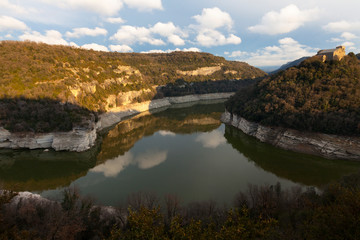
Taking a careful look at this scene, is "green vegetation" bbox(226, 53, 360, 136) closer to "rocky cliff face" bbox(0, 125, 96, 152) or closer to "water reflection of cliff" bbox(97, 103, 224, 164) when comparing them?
"water reflection of cliff" bbox(97, 103, 224, 164)

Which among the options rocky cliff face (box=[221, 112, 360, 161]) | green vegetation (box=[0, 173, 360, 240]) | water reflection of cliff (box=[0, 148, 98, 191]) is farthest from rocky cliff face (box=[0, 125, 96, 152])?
rocky cliff face (box=[221, 112, 360, 161])

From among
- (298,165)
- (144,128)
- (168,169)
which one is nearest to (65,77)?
(144,128)

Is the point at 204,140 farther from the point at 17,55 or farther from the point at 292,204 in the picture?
the point at 17,55

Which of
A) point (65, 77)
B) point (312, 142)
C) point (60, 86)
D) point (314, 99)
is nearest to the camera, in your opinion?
point (312, 142)

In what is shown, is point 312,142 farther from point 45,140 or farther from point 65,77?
point 65,77

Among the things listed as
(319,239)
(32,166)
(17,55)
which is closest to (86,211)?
(319,239)

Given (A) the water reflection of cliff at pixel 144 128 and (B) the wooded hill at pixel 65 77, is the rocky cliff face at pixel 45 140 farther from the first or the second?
(B) the wooded hill at pixel 65 77
